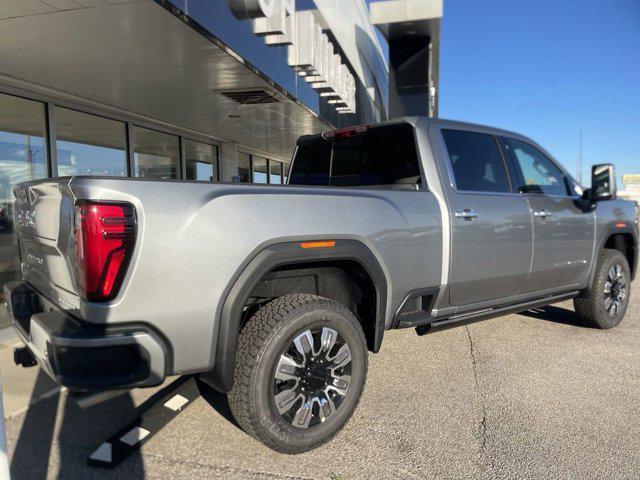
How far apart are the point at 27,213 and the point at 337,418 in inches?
86.5

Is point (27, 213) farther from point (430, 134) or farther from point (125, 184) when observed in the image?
point (430, 134)

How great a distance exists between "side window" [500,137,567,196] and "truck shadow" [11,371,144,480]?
3582mm

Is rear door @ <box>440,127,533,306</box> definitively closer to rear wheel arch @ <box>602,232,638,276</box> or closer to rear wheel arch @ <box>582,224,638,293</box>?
rear wheel arch @ <box>582,224,638,293</box>

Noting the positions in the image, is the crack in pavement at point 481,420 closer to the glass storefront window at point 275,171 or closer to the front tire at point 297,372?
the front tire at point 297,372

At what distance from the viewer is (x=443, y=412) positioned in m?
3.35

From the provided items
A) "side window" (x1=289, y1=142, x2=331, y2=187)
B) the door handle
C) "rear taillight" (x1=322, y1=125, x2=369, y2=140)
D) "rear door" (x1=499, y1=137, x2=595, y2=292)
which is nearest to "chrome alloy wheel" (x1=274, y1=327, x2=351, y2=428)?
the door handle

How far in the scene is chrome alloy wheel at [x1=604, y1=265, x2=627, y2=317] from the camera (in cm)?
525

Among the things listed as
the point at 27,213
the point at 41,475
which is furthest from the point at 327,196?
the point at 41,475

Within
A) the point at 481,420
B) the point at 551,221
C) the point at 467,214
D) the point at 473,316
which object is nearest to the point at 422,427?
the point at 481,420

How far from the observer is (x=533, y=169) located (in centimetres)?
462

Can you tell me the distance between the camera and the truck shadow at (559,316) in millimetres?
5629

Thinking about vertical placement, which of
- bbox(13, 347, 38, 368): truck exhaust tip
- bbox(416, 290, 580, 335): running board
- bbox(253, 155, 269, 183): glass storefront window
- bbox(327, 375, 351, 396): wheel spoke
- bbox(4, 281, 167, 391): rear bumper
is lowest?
bbox(327, 375, 351, 396): wheel spoke

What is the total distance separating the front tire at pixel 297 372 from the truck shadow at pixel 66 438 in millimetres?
734

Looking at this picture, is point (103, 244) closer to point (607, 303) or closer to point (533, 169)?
point (533, 169)
